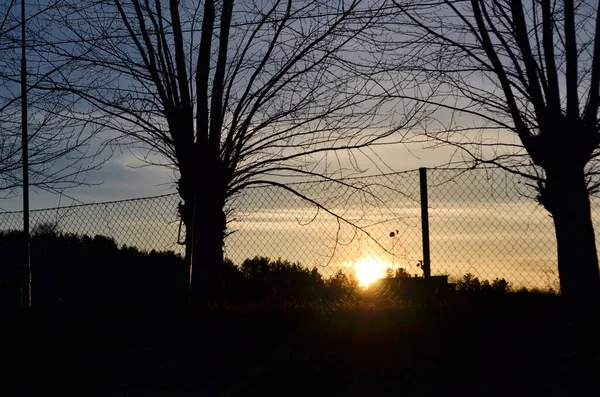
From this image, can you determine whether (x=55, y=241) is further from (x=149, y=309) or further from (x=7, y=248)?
(x=149, y=309)

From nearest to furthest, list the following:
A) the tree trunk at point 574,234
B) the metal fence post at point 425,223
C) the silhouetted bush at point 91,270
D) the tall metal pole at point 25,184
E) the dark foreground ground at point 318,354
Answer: the dark foreground ground at point 318,354 → the metal fence post at point 425,223 → the tree trunk at point 574,234 → the tall metal pole at point 25,184 → the silhouetted bush at point 91,270

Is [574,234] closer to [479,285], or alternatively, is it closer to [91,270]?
[479,285]

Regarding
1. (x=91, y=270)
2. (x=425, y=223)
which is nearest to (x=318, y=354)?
(x=425, y=223)

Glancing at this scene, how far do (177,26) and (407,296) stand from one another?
4.08m

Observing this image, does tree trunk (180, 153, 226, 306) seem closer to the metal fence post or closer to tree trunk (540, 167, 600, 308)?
the metal fence post

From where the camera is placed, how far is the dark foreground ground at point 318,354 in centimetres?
498

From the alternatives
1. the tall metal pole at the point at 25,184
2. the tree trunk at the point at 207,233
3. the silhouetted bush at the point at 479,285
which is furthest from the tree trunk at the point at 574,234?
the tall metal pole at the point at 25,184

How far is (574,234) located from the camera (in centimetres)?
682

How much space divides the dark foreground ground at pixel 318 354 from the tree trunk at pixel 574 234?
0.64 metres

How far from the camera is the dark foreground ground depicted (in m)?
4.98

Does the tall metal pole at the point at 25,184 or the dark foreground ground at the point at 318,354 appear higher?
the tall metal pole at the point at 25,184

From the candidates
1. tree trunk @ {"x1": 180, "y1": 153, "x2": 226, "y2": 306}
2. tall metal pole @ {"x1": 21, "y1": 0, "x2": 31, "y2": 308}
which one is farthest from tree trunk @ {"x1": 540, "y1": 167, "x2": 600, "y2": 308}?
tall metal pole @ {"x1": 21, "y1": 0, "x2": 31, "y2": 308}

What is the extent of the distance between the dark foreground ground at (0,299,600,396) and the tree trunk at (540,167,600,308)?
2.10ft

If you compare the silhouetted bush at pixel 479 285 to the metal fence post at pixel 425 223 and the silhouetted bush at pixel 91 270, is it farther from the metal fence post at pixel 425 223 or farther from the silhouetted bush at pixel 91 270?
the silhouetted bush at pixel 91 270
